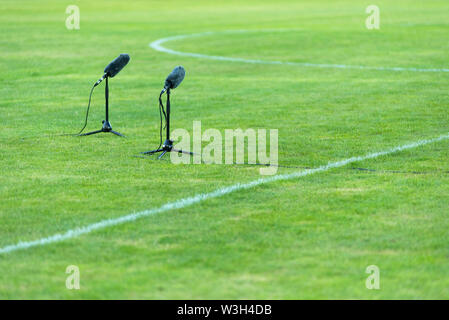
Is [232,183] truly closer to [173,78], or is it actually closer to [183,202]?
[183,202]

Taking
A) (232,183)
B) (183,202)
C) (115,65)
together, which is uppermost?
(115,65)

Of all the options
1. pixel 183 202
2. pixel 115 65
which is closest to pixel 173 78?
pixel 115 65

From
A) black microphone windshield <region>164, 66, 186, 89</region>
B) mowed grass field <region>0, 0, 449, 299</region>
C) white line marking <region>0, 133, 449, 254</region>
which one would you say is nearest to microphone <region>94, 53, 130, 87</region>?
mowed grass field <region>0, 0, 449, 299</region>

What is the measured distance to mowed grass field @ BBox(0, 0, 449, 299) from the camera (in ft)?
18.9

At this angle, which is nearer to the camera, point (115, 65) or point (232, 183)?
point (232, 183)

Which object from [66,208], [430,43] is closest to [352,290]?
[66,208]

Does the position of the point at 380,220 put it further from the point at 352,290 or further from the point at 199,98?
the point at 199,98

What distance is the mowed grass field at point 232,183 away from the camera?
5.77m

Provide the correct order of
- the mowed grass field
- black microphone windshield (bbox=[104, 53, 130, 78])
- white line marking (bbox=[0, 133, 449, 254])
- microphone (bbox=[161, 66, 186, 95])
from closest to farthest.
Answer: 1. the mowed grass field
2. white line marking (bbox=[0, 133, 449, 254])
3. microphone (bbox=[161, 66, 186, 95])
4. black microphone windshield (bbox=[104, 53, 130, 78])

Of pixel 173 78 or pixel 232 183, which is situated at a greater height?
pixel 173 78

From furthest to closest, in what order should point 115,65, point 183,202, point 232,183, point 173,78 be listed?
1. point 115,65
2. point 173,78
3. point 232,183
4. point 183,202

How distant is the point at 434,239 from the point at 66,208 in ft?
10.3

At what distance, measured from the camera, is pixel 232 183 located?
8391mm

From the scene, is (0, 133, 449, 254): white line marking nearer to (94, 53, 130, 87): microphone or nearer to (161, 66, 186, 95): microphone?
(161, 66, 186, 95): microphone
